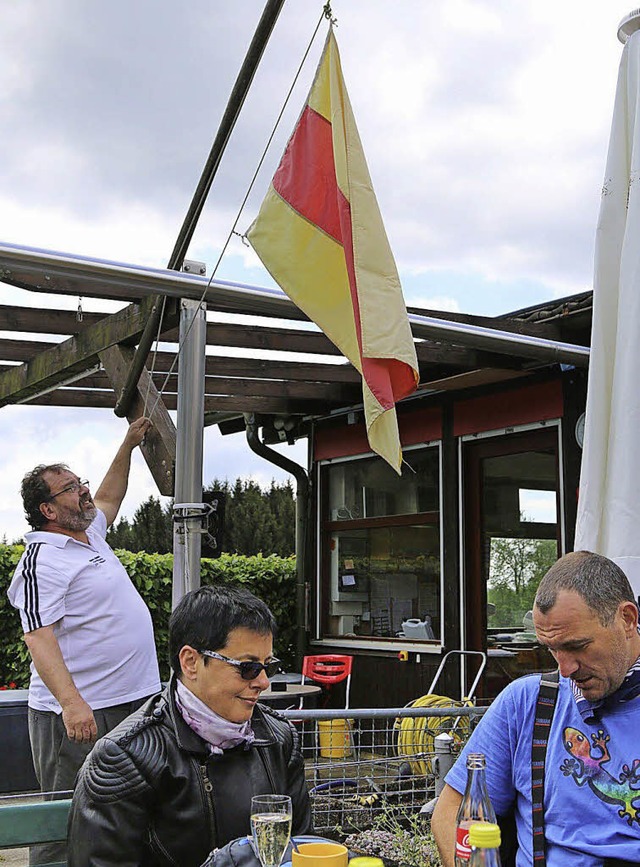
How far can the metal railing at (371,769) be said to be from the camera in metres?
3.86

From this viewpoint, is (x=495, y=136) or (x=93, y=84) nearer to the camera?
(x=93, y=84)

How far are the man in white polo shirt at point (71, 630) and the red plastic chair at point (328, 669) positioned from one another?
477cm

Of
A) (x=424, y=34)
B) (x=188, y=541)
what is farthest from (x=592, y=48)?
(x=188, y=541)

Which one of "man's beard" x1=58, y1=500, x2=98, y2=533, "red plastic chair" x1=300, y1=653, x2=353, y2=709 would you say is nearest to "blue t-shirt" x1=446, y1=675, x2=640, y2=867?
"man's beard" x1=58, y1=500, x2=98, y2=533

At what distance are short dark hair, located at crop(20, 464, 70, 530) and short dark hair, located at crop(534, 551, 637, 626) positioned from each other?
2004 mm

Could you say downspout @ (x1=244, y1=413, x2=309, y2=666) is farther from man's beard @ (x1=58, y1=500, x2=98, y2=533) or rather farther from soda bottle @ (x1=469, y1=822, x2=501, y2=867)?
soda bottle @ (x1=469, y1=822, x2=501, y2=867)

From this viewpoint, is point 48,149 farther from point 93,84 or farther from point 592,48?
point 592,48

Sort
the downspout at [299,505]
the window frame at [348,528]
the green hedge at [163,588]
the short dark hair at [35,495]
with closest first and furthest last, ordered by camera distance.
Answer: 1. the short dark hair at [35,495]
2. the window frame at [348,528]
3. the green hedge at [163,588]
4. the downspout at [299,505]

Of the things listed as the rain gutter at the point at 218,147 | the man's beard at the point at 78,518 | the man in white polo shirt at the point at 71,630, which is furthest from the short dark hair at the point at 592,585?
the rain gutter at the point at 218,147

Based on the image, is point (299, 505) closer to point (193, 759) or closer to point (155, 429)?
point (155, 429)

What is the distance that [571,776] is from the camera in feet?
7.84

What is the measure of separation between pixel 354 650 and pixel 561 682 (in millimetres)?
6736

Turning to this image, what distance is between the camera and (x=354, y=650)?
9.12 m

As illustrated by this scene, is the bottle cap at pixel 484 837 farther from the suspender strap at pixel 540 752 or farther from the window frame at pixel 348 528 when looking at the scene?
the window frame at pixel 348 528
